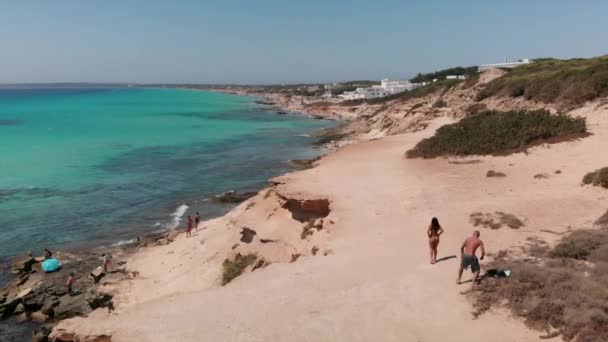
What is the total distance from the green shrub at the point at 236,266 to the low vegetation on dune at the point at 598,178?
1289cm

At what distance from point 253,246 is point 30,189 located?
25.2m

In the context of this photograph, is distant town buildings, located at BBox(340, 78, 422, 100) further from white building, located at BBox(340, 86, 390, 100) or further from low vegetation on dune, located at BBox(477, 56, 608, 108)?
low vegetation on dune, located at BBox(477, 56, 608, 108)

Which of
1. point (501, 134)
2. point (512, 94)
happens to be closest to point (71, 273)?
point (501, 134)

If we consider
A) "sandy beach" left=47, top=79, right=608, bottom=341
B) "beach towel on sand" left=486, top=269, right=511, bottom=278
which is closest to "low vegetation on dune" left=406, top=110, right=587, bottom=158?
"sandy beach" left=47, top=79, right=608, bottom=341

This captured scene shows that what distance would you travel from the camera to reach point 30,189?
1320 inches

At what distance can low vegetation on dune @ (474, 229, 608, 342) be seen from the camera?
7.72m

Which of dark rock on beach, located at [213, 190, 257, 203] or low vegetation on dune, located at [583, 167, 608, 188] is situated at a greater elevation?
low vegetation on dune, located at [583, 167, 608, 188]

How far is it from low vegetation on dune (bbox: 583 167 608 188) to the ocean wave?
62.3ft

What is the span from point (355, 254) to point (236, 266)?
4.10m

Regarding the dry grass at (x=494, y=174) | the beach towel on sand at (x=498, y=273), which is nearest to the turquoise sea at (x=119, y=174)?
the dry grass at (x=494, y=174)

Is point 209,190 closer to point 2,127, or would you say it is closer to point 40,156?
point 40,156

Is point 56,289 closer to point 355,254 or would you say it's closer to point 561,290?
point 355,254

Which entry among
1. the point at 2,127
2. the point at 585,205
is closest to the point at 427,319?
the point at 585,205

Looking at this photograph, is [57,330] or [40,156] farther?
[40,156]
